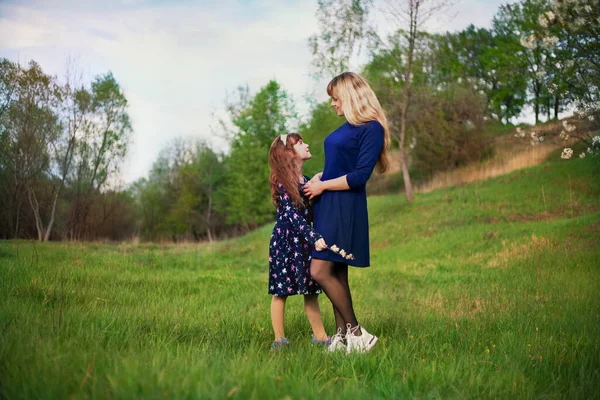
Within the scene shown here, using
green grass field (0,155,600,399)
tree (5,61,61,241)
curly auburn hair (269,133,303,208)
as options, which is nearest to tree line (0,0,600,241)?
tree (5,61,61,241)

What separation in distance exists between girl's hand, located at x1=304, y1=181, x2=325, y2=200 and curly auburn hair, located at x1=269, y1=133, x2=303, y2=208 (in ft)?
0.66

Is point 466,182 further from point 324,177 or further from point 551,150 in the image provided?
point 324,177

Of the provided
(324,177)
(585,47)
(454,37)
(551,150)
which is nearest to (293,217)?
(324,177)

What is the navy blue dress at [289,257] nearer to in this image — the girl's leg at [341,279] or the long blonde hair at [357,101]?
the girl's leg at [341,279]

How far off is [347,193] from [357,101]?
74 centimetres

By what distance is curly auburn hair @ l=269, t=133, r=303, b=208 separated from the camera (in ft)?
14.3

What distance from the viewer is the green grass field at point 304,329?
8.17 ft

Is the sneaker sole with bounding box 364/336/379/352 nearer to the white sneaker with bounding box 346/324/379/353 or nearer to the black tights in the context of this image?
the white sneaker with bounding box 346/324/379/353

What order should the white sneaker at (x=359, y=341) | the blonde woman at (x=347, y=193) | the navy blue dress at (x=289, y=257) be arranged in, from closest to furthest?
the white sneaker at (x=359, y=341) → the blonde woman at (x=347, y=193) → the navy blue dress at (x=289, y=257)

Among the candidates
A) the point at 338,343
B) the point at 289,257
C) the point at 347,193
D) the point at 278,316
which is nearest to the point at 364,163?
the point at 347,193

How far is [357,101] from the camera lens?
4.05 meters

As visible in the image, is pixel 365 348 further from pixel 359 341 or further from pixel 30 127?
pixel 30 127

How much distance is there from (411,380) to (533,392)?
0.73m

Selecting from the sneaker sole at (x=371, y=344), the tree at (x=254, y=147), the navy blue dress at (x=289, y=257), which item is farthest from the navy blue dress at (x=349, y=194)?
the tree at (x=254, y=147)
